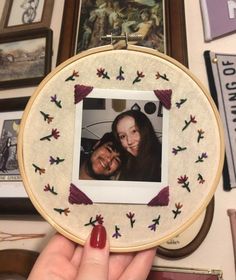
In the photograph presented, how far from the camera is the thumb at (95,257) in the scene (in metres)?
0.44

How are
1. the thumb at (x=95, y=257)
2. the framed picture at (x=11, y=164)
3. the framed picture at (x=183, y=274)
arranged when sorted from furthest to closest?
1. the framed picture at (x=11, y=164)
2. the framed picture at (x=183, y=274)
3. the thumb at (x=95, y=257)

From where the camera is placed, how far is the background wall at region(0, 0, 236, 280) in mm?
637

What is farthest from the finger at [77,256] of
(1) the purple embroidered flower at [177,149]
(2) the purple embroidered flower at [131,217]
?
(1) the purple embroidered flower at [177,149]

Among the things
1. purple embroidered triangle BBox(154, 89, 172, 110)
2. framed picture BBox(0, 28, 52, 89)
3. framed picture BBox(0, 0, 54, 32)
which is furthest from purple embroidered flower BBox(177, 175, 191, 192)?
framed picture BBox(0, 0, 54, 32)

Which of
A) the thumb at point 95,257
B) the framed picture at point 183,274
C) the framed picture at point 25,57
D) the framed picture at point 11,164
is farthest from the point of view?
the framed picture at point 25,57

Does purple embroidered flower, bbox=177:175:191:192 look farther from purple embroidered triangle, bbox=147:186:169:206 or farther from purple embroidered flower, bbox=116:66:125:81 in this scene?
purple embroidered flower, bbox=116:66:125:81

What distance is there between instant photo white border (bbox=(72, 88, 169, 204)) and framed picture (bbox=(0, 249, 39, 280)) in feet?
0.94

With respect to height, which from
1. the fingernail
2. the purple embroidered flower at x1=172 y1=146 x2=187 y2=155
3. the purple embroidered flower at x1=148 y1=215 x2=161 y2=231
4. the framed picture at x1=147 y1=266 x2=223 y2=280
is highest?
the purple embroidered flower at x1=172 y1=146 x2=187 y2=155

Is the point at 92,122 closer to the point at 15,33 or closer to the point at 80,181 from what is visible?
the point at 80,181

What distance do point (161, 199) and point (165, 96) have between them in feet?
0.48

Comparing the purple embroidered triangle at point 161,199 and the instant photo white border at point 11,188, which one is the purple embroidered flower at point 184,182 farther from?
the instant photo white border at point 11,188

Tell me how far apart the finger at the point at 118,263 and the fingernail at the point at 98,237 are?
0.18 ft

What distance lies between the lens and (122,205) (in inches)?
19.0

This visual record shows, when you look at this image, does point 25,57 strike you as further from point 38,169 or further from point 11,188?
point 38,169
